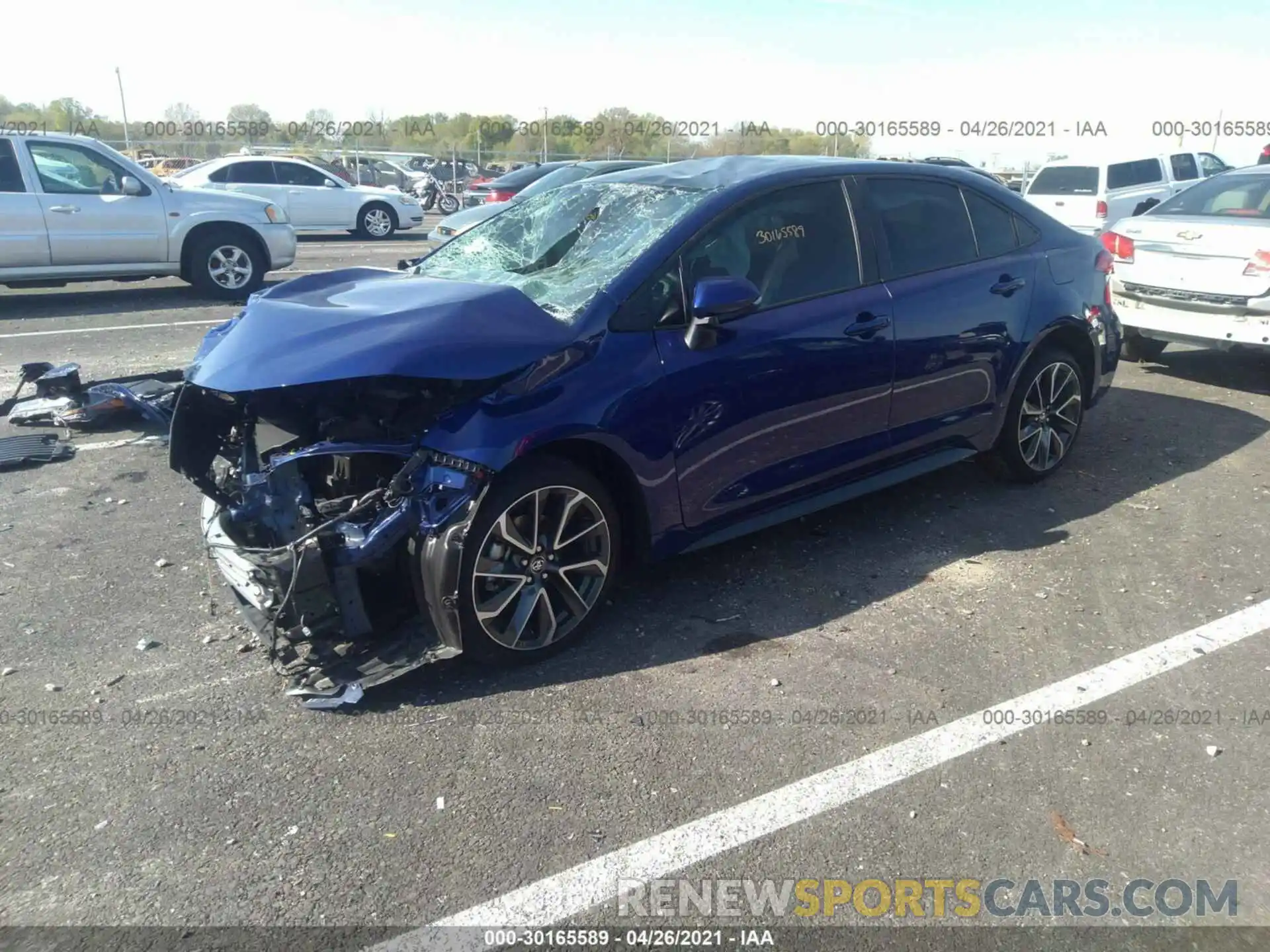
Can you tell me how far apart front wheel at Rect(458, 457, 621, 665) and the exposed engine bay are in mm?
82

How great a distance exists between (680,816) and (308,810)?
1.09 metres

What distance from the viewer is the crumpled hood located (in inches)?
131

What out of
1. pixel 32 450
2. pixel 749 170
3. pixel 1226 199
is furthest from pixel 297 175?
pixel 749 170

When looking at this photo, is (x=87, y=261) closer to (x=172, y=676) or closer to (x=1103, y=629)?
(x=172, y=676)

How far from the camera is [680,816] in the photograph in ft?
9.46

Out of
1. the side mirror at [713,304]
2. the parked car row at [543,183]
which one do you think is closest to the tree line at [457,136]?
the parked car row at [543,183]

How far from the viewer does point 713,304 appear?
147 inches

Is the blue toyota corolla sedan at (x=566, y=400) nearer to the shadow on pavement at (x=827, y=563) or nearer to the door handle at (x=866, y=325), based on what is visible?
the door handle at (x=866, y=325)

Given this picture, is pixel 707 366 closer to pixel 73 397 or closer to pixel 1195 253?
pixel 73 397

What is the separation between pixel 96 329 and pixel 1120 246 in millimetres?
9271

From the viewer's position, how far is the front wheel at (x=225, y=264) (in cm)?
1141

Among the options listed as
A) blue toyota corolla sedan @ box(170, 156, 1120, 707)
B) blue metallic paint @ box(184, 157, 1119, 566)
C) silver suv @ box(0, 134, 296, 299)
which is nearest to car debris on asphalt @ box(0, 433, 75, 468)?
blue toyota corolla sedan @ box(170, 156, 1120, 707)

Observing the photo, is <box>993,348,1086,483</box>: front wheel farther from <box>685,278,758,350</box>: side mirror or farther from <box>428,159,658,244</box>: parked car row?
<box>428,159,658,244</box>: parked car row

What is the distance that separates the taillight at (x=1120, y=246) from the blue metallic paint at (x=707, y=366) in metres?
3.03
